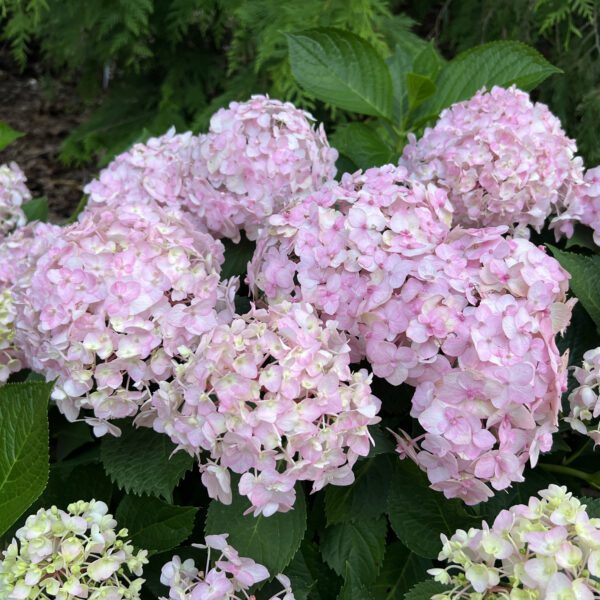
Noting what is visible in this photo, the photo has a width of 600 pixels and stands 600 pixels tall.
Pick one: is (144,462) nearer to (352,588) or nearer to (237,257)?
(352,588)

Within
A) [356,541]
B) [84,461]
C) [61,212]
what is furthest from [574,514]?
[61,212]

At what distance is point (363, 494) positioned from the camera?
42.4 inches

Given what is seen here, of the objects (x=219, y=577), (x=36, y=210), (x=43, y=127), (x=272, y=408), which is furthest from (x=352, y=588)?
(x=43, y=127)

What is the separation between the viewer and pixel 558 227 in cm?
128

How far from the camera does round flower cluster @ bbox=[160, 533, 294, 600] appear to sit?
874 millimetres

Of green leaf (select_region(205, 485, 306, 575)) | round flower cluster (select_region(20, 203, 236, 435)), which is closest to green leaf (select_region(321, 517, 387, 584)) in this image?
green leaf (select_region(205, 485, 306, 575))

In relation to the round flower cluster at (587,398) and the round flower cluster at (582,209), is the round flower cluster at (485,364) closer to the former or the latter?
the round flower cluster at (587,398)

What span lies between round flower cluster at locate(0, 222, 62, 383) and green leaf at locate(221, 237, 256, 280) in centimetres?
28

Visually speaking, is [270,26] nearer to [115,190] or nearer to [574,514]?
[115,190]

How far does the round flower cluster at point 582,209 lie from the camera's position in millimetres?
1242

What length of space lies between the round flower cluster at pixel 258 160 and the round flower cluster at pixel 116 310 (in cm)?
18

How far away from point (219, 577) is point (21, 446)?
33 centimetres

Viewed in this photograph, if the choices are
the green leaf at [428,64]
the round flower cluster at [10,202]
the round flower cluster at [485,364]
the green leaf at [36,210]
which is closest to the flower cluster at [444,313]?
the round flower cluster at [485,364]

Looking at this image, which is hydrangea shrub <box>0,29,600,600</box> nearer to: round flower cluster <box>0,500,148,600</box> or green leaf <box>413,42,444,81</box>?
round flower cluster <box>0,500,148,600</box>
